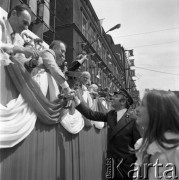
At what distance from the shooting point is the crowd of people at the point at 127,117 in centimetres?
111

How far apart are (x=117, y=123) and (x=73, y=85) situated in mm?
907

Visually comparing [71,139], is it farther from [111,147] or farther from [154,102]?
[154,102]

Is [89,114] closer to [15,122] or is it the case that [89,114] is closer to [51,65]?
[51,65]

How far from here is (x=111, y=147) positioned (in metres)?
2.11

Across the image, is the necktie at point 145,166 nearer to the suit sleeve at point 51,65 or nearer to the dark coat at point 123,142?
the dark coat at point 123,142

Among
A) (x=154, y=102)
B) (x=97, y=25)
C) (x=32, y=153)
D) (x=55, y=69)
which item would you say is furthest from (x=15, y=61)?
(x=97, y=25)

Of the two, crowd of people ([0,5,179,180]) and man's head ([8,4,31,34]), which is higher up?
man's head ([8,4,31,34])

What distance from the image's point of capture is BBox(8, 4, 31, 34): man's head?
1866mm

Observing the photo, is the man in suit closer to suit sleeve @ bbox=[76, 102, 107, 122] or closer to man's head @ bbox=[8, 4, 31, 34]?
suit sleeve @ bbox=[76, 102, 107, 122]

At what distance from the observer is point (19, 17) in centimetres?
189

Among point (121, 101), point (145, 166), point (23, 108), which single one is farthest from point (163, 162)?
point (121, 101)

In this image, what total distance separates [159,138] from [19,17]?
1580mm

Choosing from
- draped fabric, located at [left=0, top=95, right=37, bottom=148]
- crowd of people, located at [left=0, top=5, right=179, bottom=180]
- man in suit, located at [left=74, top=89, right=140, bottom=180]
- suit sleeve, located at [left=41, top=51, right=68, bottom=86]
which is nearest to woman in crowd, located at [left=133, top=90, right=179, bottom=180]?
crowd of people, located at [left=0, top=5, right=179, bottom=180]

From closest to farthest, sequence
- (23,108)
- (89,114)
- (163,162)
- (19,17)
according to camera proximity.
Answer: (163,162) → (23,108) → (19,17) → (89,114)
